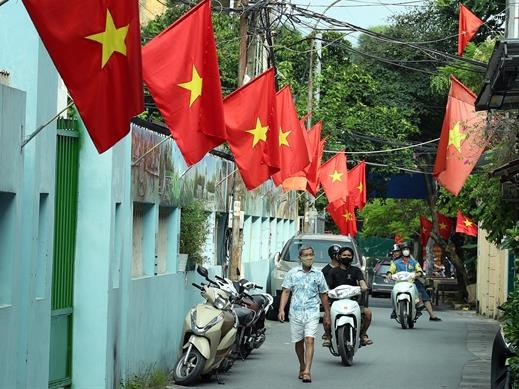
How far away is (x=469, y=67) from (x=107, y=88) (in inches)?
792

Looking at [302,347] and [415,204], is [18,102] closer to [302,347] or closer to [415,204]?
[302,347]

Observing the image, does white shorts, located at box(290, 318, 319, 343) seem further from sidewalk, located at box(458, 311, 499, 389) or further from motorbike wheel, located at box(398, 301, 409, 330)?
motorbike wheel, located at box(398, 301, 409, 330)

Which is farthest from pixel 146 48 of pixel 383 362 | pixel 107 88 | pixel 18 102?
pixel 383 362

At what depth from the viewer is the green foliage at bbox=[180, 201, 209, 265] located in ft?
60.9

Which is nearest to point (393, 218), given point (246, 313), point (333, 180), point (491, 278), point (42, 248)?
point (333, 180)

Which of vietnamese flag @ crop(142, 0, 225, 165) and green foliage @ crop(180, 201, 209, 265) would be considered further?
green foliage @ crop(180, 201, 209, 265)

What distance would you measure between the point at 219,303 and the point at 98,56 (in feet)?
28.0

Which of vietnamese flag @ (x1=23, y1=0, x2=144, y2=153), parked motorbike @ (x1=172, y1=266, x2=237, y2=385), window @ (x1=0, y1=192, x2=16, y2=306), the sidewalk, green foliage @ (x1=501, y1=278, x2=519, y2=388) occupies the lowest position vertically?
the sidewalk

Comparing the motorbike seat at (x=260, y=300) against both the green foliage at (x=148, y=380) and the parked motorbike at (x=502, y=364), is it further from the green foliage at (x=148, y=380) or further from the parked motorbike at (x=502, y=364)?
the parked motorbike at (x=502, y=364)

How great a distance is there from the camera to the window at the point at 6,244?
31.3ft

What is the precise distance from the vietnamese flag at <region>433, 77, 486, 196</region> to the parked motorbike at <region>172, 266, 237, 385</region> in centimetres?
427

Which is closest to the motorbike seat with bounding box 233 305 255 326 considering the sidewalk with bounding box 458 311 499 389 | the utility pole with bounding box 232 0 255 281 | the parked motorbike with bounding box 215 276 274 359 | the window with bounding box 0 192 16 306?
the parked motorbike with bounding box 215 276 274 359

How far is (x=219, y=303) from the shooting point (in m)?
15.7

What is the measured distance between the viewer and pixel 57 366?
12.2m
